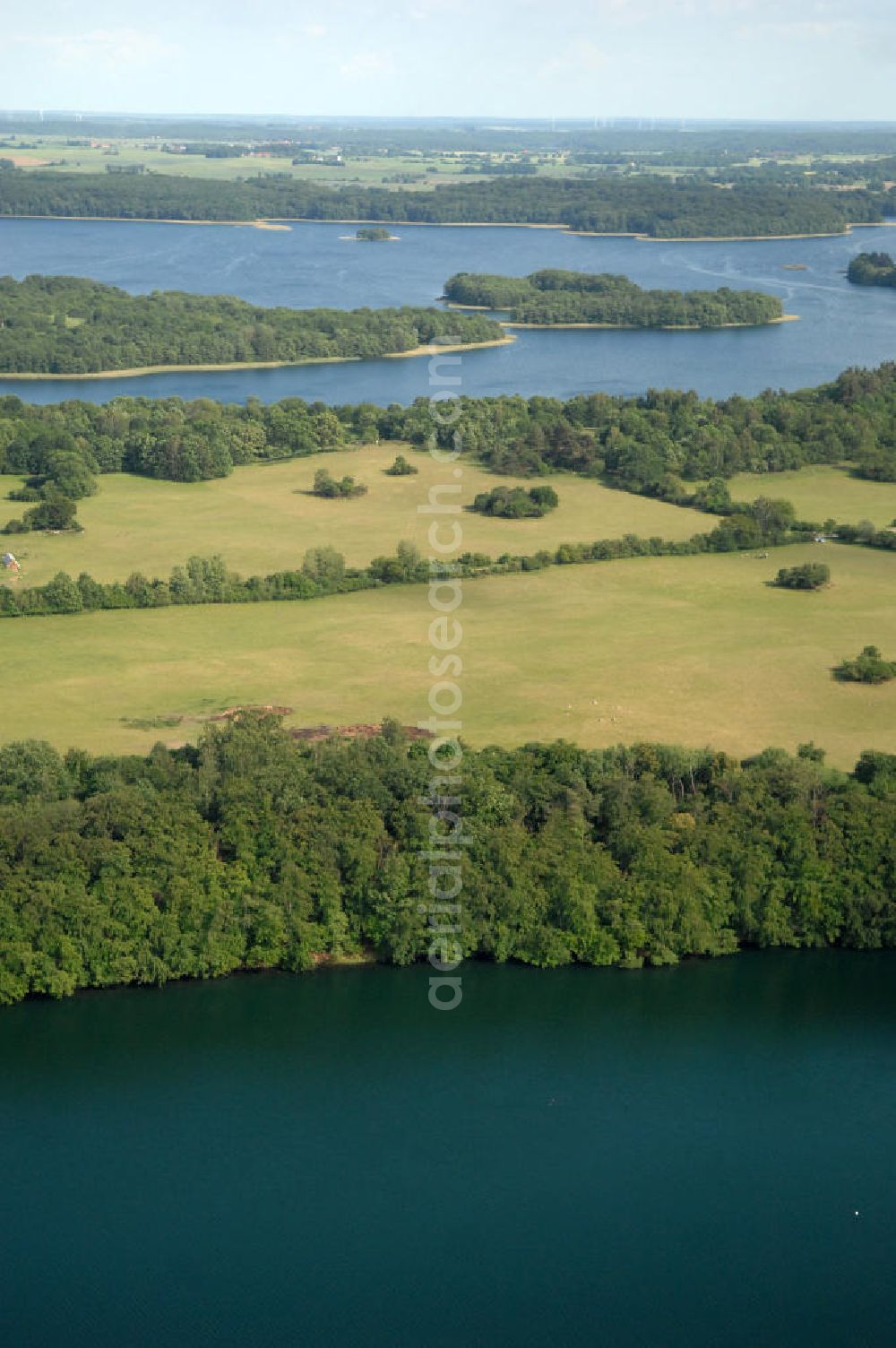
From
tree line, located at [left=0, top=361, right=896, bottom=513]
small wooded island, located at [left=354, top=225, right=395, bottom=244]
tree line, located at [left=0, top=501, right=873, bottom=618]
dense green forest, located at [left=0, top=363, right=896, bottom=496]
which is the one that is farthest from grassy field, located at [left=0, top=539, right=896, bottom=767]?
small wooded island, located at [left=354, top=225, right=395, bottom=244]

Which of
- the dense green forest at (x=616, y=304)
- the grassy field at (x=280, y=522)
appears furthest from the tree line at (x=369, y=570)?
the dense green forest at (x=616, y=304)

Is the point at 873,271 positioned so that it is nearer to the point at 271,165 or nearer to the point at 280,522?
the point at 280,522

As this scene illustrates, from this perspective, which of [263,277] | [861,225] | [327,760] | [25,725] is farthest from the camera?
[861,225]

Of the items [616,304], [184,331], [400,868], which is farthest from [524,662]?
[616,304]

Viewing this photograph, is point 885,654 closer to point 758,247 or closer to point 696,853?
point 696,853

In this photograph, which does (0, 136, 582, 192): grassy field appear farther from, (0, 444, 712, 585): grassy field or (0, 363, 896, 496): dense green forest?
(0, 444, 712, 585): grassy field

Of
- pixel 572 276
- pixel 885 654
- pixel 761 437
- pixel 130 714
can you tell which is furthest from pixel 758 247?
pixel 130 714

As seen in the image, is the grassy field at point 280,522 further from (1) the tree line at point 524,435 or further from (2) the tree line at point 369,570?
(2) the tree line at point 369,570
